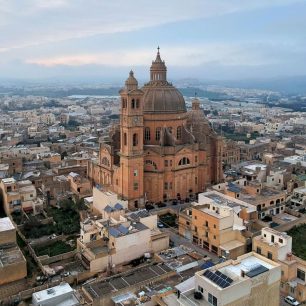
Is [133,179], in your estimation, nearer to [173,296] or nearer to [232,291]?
[173,296]

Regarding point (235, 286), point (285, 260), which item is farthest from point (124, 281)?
point (285, 260)

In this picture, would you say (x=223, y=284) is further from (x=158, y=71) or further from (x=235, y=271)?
(x=158, y=71)

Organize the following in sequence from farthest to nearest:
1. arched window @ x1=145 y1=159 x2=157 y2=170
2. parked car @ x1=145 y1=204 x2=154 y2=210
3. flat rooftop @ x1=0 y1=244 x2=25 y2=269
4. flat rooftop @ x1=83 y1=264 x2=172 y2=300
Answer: arched window @ x1=145 y1=159 x2=157 y2=170, parked car @ x1=145 y1=204 x2=154 y2=210, flat rooftop @ x1=0 y1=244 x2=25 y2=269, flat rooftop @ x1=83 y1=264 x2=172 y2=300

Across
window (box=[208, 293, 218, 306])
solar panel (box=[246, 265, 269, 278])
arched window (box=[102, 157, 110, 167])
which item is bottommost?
window (box=[208, 293, 218, 306])

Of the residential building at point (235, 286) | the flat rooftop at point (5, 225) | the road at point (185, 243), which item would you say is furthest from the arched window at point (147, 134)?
the residential building at point (235, 286)

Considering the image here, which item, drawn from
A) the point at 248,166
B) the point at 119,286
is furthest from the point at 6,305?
the point at 248,166

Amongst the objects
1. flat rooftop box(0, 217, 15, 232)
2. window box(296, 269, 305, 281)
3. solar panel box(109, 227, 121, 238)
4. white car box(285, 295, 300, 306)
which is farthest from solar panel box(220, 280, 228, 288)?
flat rooftop box(0, 217, 15, 232)

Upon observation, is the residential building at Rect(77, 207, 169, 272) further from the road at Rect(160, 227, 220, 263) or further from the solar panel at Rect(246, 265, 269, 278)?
the solar panel at Rect(246, 265, 269, 278)
